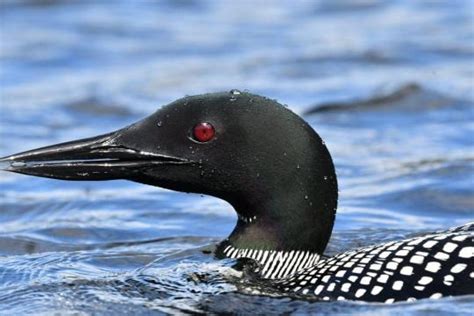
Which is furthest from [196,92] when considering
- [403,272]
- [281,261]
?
[403,272]

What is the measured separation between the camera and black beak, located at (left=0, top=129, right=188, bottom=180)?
19.1ft

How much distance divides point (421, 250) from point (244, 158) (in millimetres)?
801

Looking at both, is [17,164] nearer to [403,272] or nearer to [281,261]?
[281,261]

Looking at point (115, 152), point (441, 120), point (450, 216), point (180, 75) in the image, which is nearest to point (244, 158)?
point (115, 152)

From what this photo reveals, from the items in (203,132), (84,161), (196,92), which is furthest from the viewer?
(196,92)

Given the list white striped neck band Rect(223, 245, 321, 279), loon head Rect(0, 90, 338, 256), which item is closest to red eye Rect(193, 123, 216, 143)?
loon head Rect(0, 90, 338, 256)

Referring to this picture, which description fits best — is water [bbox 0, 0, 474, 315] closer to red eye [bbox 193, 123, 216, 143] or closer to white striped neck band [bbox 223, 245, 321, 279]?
white striped neck band [bbox 223, 245, 321, 279]

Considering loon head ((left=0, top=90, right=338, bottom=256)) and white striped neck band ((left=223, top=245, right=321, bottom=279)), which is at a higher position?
loon head ((left=0, top=90, right=338, bottom=256))

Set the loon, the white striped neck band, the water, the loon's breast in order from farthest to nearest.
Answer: the water → the white striped neck band → the loon → the loon's breast

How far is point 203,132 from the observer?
573cm

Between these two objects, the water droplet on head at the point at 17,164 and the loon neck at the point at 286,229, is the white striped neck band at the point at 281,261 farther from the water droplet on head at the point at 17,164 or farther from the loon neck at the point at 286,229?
the water droplet on head at the point at 17,164

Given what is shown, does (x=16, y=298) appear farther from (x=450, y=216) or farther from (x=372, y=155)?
(x=372, y=155)

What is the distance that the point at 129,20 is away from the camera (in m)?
14.2

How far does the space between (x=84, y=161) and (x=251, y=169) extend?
2.24ft
